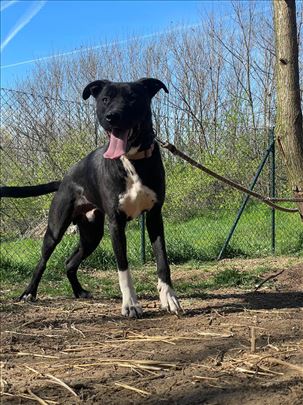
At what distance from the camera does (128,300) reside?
4.15 m

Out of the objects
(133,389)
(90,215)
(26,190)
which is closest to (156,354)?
(133,389)

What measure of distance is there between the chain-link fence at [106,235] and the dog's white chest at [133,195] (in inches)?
131

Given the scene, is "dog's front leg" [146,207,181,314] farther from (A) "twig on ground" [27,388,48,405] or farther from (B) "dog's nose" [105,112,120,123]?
(A) "twig on ground" [27,388,48,405]

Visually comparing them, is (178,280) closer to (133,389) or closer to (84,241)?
(84,241)

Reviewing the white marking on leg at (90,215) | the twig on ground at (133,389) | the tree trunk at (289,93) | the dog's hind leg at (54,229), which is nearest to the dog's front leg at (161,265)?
the white marking on leg at (90,215)

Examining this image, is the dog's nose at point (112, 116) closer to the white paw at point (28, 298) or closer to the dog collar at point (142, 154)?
the dog collar at point (142, 154)

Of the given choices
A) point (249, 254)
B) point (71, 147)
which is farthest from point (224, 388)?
point (71, 147)

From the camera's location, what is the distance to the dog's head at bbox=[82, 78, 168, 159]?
12.9 ft

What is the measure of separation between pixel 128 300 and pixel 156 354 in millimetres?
1107

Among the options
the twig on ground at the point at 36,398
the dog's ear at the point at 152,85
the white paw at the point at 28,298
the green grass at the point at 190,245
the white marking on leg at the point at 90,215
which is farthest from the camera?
the green grass at the point at 190,245

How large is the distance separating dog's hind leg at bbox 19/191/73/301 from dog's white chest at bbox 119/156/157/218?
3.20ft

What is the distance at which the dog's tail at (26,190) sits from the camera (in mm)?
5414

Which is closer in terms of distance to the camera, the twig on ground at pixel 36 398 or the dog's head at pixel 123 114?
the twig on ground at pixel 36 398

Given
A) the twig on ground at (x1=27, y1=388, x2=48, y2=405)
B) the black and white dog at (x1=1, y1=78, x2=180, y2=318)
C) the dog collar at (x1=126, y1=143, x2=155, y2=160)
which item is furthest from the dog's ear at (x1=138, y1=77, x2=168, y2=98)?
the twig on ground at (x1=27, y1=388, x2=48, y2=405)
